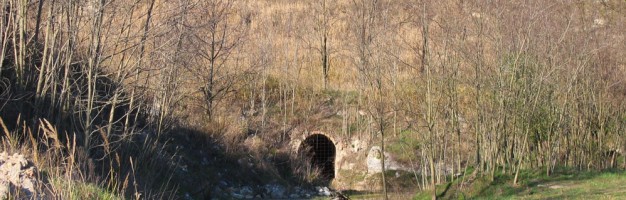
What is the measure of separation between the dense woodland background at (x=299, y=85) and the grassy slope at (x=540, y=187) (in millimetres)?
631

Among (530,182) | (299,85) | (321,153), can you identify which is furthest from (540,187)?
(299,85)

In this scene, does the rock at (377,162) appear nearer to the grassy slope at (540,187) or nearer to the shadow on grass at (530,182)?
the shadow on grass at (530,182)

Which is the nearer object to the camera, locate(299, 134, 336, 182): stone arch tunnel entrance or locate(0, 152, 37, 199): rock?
locate(0, 152, 37, 199): rock

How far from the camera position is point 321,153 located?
35.5 meters

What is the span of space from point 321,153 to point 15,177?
2966 centimetres

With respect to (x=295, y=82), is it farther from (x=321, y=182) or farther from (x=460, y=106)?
(x=460, y=106)

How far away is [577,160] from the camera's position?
2470 centimetres

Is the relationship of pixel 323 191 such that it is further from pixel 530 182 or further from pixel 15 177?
pixel 15 177

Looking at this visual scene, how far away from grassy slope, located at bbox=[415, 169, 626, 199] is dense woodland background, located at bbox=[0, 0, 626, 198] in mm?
631

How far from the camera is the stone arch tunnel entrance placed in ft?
107

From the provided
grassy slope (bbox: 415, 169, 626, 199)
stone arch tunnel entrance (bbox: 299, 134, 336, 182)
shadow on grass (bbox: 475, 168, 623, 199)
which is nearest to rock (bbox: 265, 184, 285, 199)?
stone arch tunnel entrance (bbox: 299, 134, 336, 182)

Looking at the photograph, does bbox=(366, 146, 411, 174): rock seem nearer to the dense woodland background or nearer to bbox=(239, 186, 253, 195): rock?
the dense woodland background

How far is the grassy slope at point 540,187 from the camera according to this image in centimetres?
1752

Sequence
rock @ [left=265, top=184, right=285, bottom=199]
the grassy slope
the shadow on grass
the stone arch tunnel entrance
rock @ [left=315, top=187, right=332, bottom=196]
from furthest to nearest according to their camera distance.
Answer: the stone arch tunnel entrance
rock @ [left=315, top=187, right=332, bottom=196]
rock @ [left=265, top=184, right=285, bottom=199]
the shadow on grass
the grassy slope
